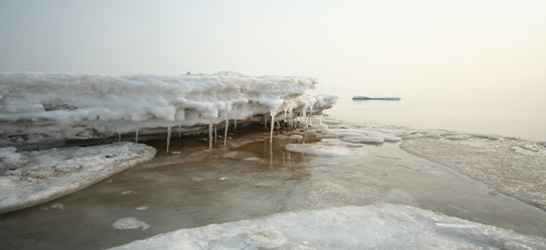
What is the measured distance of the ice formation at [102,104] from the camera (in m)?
5.78

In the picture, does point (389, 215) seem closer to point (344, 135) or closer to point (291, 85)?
point (291, 85)

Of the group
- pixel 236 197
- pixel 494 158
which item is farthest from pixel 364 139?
pixel 236 197

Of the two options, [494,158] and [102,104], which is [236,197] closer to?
[102,104]

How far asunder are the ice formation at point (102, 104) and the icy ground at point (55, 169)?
1.47 feet

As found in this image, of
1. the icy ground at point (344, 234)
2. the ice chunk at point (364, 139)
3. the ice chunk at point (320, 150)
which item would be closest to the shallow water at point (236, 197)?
the icy ground at point (344, 234)

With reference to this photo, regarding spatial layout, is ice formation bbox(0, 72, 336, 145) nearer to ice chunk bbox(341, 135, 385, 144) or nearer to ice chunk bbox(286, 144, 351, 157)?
ice chunk bbox(286, 144, 351, 157)

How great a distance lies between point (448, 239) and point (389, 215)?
0.70 metres

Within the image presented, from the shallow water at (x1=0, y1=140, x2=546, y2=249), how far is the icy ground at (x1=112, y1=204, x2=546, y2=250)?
0.35m

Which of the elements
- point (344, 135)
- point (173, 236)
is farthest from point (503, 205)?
point (344, 135)

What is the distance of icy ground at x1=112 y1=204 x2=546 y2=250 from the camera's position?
109 inches

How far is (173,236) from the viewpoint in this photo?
2.89 metres

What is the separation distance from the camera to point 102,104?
6.41 metres

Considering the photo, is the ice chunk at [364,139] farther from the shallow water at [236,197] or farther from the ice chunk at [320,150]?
the shallow water at [236,197]

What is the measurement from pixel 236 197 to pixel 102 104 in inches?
163
